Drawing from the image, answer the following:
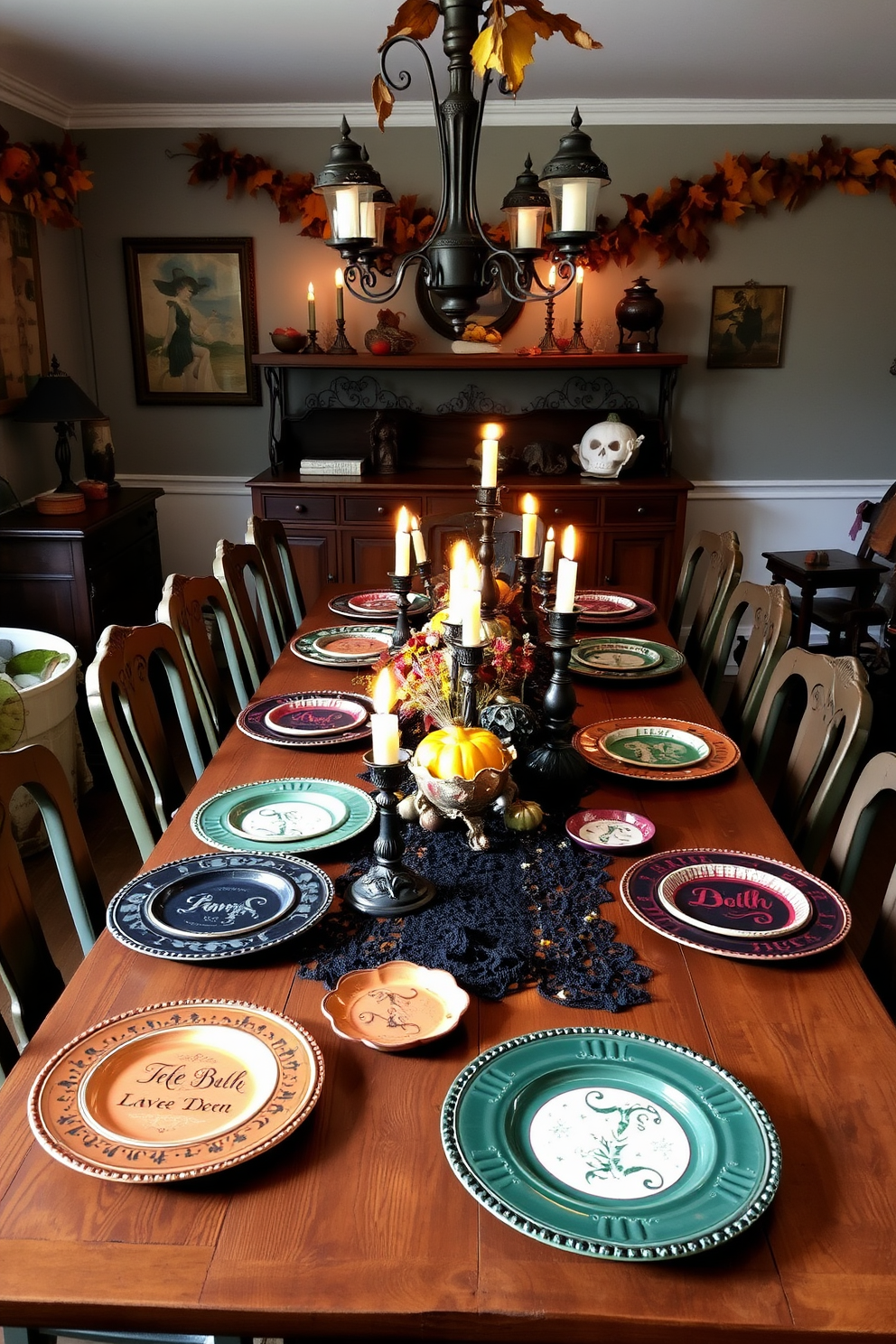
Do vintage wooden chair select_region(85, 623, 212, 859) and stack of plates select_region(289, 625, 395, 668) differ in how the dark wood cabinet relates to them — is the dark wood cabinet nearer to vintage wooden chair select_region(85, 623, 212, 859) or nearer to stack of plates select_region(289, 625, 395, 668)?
stack of plates select_region(289, 625, 395, 668)

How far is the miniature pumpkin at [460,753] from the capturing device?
5.16 feet

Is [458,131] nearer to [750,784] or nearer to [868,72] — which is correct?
[750,784]

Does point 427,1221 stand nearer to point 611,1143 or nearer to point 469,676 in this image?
point 611,1143

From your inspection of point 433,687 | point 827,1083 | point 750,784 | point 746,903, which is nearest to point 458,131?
point 433,687

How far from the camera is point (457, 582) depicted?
1822 millimetres

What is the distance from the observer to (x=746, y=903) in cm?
149

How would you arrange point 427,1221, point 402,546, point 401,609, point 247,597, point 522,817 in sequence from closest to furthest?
point 427,1221 < point 522,817 < point 402,546 < point 401,609 < point 247,597

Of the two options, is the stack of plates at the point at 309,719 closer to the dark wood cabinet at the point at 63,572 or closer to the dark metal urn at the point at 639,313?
the dark wood cabinet at the point at 63,572

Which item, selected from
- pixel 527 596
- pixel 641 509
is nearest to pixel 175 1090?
pixel 527 596

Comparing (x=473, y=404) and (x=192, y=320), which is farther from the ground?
(x=192, y=320)

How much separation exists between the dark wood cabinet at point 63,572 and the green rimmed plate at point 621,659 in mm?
1865

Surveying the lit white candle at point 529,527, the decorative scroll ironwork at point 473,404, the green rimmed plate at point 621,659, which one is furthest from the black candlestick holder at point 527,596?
the decorative scroll ironwork at point 473,404

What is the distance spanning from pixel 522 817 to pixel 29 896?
0.74 m

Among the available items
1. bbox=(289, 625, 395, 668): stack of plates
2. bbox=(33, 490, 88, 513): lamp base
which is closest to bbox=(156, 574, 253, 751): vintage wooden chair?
bbox=(289, 625, 395, 668): stack of plates
